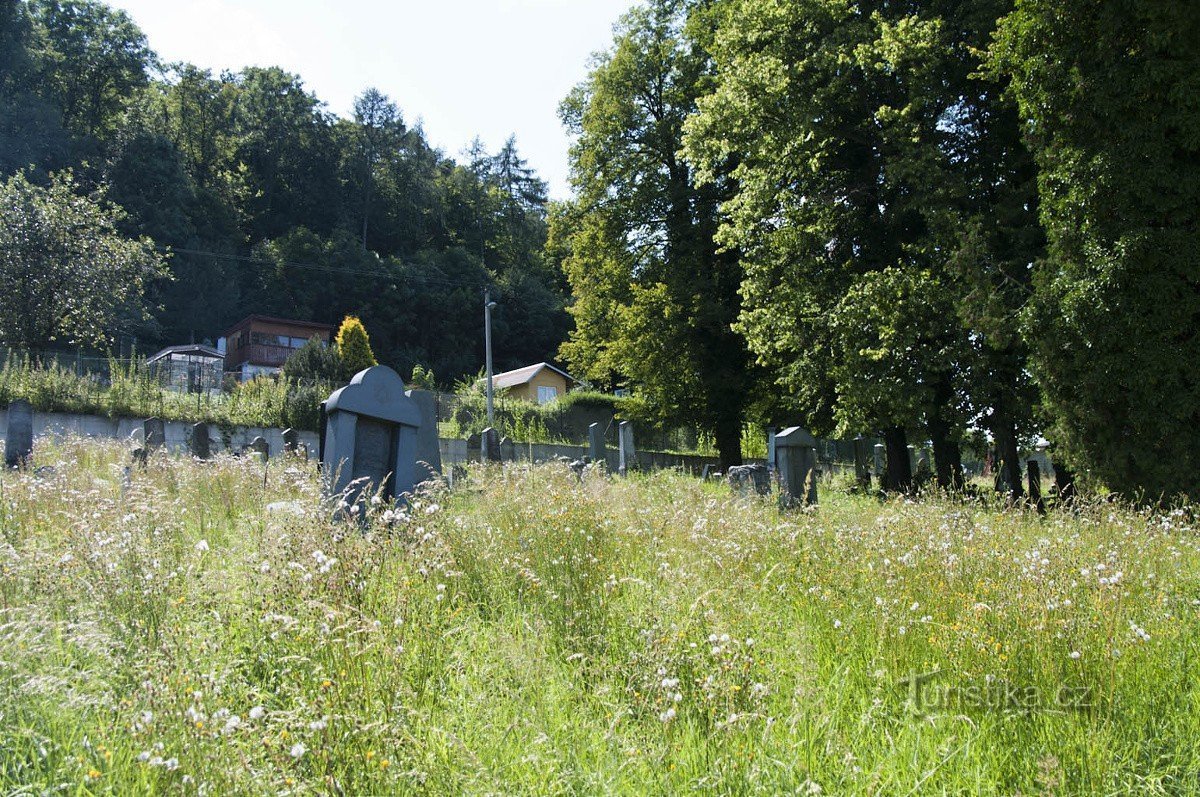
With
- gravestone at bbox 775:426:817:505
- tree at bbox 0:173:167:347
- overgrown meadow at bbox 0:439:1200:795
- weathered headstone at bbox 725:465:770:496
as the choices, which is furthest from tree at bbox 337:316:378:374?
overgrown meadow at bbox 0:439:1200:795

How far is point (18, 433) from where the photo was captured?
12.9m

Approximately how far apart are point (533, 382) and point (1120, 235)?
4184cm

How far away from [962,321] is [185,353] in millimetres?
40580

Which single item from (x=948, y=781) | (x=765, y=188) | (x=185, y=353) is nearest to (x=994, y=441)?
(x=765, y=188)

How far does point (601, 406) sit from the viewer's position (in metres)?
38.9

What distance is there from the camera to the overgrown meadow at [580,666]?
9.41ft

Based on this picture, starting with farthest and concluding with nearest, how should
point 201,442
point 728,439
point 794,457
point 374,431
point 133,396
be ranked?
point 728,439, point 133,396, point 201,442, point 794,457, point 374,431

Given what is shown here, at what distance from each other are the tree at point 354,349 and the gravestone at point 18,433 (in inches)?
974

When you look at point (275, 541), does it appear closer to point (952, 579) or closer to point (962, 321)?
point (952, 579)

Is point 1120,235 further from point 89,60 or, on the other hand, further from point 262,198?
point 89,60

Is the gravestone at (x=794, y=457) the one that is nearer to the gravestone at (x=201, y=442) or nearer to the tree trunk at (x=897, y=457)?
the tree trunk at (x=897, y=457)

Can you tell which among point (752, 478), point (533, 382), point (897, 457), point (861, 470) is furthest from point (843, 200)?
point (533, 382)

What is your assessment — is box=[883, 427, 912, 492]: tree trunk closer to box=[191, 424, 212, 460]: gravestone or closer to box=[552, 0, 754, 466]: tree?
box=[552, 0, 754, 466]: tree

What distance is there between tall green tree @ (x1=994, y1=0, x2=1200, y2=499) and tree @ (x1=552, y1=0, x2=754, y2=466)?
12.0 meters
